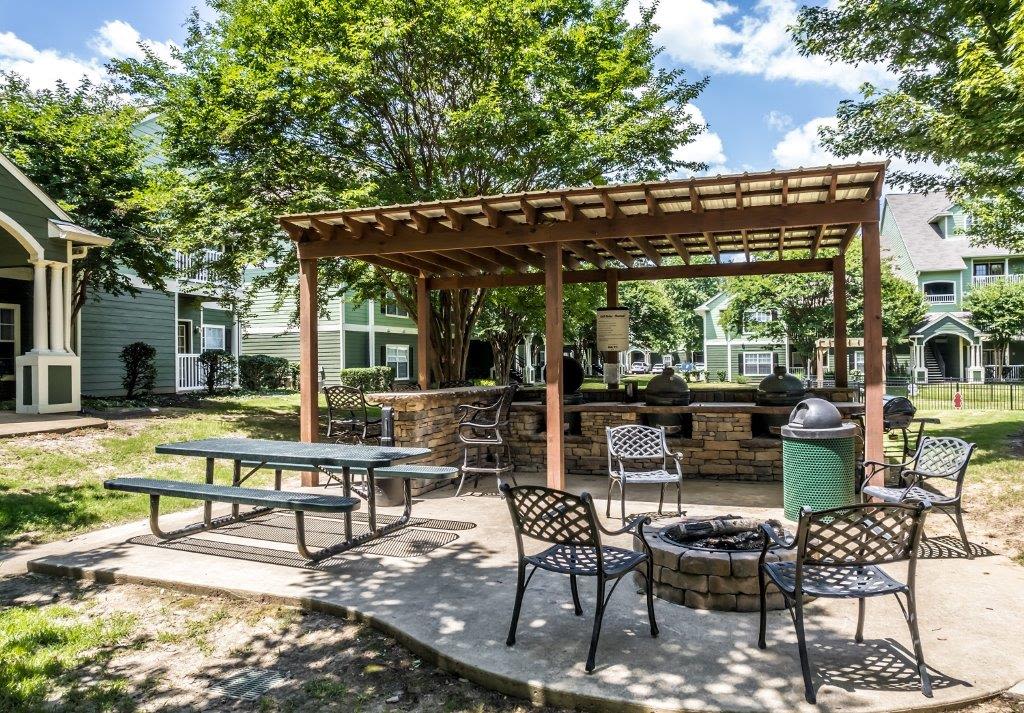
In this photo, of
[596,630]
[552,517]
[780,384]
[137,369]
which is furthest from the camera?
[137,369]

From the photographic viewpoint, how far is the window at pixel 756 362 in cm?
3528

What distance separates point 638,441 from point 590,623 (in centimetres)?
282

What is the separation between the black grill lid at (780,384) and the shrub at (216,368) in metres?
15.8

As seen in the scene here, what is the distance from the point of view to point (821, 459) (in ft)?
17.8

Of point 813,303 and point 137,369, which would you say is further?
point 813,303

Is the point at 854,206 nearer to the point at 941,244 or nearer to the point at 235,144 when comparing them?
the point at 235,144

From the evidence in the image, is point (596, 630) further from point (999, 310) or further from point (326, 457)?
point (999, 310)

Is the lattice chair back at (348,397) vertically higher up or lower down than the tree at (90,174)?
lower down

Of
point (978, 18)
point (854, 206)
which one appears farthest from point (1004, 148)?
point (854, 206)

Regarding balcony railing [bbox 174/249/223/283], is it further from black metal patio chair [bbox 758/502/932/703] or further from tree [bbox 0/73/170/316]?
black metal patio chair [bbox 758/502/932/703]

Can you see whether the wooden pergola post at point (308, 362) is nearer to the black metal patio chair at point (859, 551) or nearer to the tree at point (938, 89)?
the black metal patio chair at point (859, 551)

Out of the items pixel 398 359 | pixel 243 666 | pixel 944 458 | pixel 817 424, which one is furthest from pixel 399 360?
pixel 243 666

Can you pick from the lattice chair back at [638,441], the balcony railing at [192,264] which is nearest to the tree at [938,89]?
the lattice chair back at [638,441]

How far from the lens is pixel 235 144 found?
995 centimetres
